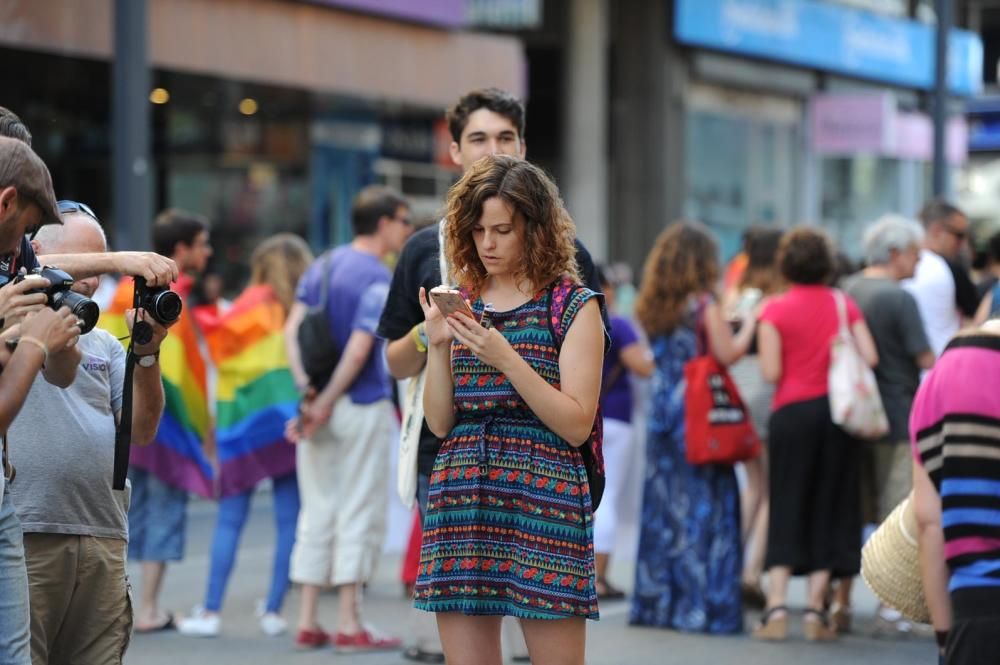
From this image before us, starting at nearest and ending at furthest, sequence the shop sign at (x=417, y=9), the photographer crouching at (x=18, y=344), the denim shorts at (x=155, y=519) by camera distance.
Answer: the photographer crouching at (x=18, y=344) → the denim shorts at (x=155, y=519) → the shop sign at (x=417, y=9)

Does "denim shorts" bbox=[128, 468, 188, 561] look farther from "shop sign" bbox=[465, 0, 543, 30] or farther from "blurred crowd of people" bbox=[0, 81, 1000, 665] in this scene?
"shop sign" bbox=[465, 0, 543, 30]

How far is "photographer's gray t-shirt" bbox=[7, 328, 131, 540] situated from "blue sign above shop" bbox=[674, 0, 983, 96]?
65.9 feet

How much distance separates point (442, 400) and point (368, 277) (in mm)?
3660

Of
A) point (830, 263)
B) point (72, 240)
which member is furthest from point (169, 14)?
point (72, 240)

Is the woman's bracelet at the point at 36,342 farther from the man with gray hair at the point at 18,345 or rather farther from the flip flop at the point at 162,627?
the flip flop at the point at 162,627

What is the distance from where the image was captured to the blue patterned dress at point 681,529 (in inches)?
330

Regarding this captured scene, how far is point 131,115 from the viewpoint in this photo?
1201 centimetres

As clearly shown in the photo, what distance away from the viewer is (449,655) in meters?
4.38

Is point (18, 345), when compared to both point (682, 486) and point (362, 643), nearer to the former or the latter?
point (362, 643)

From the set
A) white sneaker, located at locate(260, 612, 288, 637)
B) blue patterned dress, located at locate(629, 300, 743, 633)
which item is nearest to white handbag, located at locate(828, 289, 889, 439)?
blue patterned dress, located at locate(629, 300, 743, 633)

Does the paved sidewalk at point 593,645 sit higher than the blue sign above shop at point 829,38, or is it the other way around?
the blue sign above shop at point 829,38

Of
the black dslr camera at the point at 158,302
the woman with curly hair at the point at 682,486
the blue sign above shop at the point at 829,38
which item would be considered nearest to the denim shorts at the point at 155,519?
the woman with curly hair at the point at 682,486

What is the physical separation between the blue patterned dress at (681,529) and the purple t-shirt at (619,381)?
679mm

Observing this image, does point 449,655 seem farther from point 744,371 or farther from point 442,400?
point 744,371
